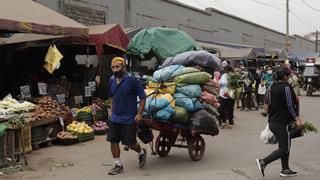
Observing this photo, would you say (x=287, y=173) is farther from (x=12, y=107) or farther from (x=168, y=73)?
(x=12, y=107)

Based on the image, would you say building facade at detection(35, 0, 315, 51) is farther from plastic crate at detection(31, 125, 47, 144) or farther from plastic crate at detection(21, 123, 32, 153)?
plastic crate at detection(21, 123, 32, 153)

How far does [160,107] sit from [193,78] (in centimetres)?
99

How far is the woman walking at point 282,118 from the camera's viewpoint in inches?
316

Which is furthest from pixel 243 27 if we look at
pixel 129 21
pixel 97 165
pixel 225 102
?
pixel 97 165

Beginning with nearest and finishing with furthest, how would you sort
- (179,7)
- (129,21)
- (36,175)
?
(36,175) < (129,21) < (179,7)

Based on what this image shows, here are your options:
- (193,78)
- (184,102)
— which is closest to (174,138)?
(184,102)

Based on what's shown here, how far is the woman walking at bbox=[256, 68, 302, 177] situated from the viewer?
26.3ft

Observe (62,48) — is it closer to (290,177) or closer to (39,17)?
(39,17)

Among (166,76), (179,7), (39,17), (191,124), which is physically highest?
(179,7)

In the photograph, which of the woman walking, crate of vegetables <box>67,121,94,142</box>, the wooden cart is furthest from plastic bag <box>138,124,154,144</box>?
crate of vegetables <box>67,121,94,142</box>

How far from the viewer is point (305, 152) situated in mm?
10703

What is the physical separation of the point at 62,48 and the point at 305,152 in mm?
8433

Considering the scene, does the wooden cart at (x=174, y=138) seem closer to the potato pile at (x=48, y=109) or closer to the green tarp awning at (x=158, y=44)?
the potato pile at (x=48, y=109)

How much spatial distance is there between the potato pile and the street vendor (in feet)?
11.1
